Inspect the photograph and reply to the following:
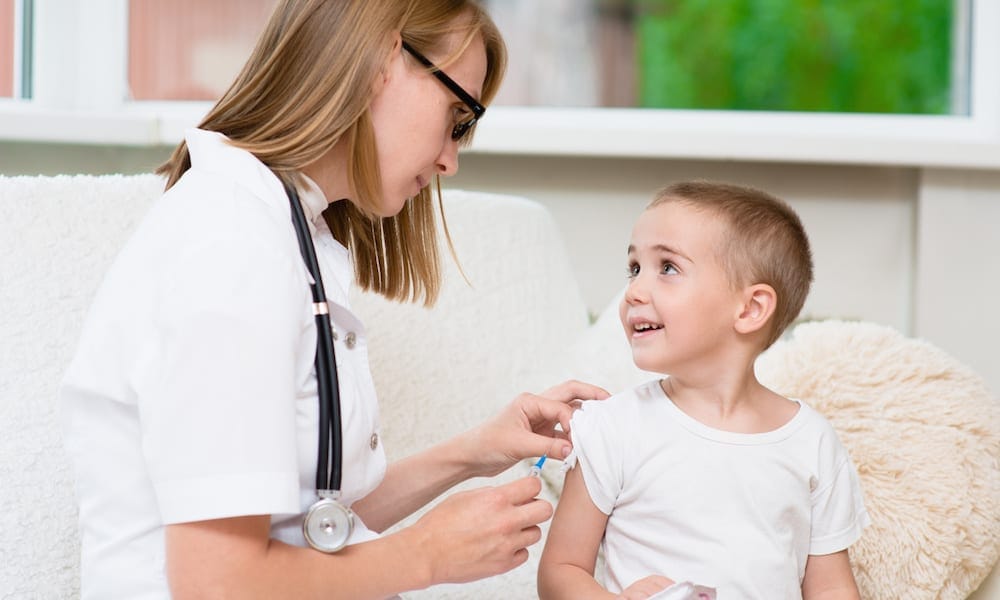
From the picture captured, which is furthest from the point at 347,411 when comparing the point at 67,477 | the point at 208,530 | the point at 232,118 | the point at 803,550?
the point at 803,550

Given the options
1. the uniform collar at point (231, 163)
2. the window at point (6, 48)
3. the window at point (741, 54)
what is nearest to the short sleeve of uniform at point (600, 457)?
the uniform collar at point (231, 163)

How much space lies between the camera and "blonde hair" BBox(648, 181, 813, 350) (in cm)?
126

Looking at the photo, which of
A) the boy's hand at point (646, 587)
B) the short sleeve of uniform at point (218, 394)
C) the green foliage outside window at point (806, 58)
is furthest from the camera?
the green foliage outside window at point (806, 58)

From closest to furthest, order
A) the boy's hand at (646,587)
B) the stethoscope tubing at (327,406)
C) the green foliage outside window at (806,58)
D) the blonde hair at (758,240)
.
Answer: the stethoscope tubing at (327,406) → the boy's hand at (646,587) → the blonde hair at (758,240) → the green foliage outside window at (806,58)

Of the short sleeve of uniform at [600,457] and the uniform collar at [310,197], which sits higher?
the uniform collar at [310,197]

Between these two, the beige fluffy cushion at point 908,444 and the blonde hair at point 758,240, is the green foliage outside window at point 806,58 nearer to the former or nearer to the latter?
the beige fluffy cushion at point 908,444

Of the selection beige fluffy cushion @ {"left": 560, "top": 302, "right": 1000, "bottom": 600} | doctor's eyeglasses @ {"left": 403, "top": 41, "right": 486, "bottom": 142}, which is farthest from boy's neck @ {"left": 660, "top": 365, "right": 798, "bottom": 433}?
doctor's eyeglasses @ {"left": 403, "top": 41, "right": 486, "bottom": 142}

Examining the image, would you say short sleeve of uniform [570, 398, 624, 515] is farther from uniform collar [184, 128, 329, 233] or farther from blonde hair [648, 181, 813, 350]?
uniform collar [184, 128, 329, 233]

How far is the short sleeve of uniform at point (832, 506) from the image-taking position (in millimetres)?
1284

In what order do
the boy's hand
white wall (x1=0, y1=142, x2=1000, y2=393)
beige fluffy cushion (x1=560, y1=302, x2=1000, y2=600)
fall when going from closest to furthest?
the boy's hand
beige fluffy cushion (x1=560, y1=302, x2=1000, y2=600)
white wall (x1=0, y1=142, x2=1000, y2=393)

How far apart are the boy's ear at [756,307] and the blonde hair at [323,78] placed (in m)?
0.44

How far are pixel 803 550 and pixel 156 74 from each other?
6.35ft

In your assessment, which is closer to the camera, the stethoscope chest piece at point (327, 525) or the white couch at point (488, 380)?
the stethoscope chest piece at point (327, 525)

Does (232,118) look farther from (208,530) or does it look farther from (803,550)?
(803,550)
